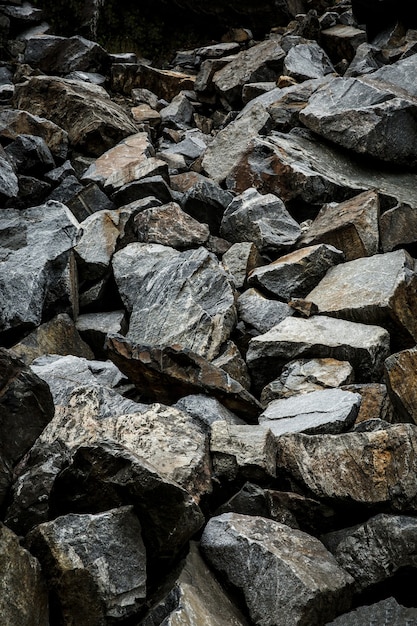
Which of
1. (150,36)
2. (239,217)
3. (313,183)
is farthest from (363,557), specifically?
(150,36)

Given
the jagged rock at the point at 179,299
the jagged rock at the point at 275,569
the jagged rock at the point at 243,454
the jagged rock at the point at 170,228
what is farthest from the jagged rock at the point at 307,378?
the jagged rock at the point at 170,228

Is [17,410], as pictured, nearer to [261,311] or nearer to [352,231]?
[261,311]

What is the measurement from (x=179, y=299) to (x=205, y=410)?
1818mm

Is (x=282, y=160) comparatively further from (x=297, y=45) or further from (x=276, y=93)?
(x=297, y=45)

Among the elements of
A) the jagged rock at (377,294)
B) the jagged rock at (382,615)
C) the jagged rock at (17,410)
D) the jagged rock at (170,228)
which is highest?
the jagged rock at (17,410)

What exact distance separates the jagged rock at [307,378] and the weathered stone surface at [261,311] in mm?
787

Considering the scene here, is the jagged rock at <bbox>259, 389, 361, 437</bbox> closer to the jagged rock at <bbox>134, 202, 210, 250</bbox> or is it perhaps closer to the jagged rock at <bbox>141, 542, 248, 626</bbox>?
the jagged rock at <bbox>141, 542, 248, 626</bbox>

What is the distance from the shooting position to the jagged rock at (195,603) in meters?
3.09

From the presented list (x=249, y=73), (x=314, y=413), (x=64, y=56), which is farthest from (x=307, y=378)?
(x=64, y=56)

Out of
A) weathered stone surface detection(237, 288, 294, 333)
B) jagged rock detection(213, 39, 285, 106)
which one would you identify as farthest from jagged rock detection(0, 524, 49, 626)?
jagged rock detection(213, 39, 285, 106)

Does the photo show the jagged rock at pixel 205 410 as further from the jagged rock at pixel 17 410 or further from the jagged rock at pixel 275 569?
the jagged rock at pixel 17 410

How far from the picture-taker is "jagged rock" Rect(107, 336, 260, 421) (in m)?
4.97

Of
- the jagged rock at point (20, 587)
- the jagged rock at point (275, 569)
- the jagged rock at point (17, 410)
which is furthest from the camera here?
the jagged rock at point (17, 410)

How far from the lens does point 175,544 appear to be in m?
3.45
